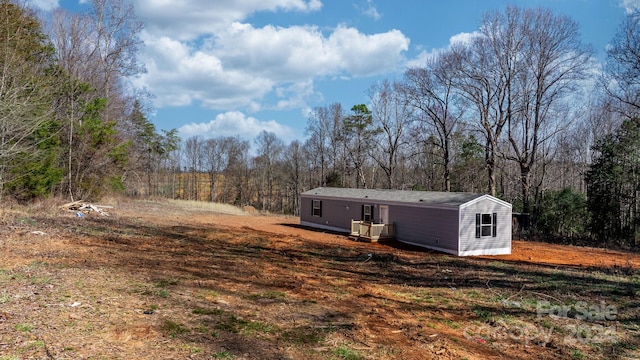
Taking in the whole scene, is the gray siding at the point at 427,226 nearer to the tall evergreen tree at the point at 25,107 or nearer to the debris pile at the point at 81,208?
the debris pile at the point at 81,208

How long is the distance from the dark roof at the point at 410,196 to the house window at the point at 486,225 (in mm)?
929

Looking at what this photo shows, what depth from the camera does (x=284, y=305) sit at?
700cm

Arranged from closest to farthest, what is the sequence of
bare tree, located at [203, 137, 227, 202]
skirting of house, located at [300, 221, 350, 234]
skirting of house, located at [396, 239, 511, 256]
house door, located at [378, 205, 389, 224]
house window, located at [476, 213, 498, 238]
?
skirting of house, located at [396, 239, 511, 256], house window, located at [476, 213, 498, 238], house door, located at [378, 205, 389, 224], skirting of house, located at [300, 221, 350, 234], bare tree, located at [203, 137, 227, 202]

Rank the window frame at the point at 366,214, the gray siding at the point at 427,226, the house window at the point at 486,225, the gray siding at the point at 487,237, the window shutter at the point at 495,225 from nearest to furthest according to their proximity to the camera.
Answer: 1. the gray siding at the point at 487,237
2. the gray siding at the point at 427,226
3. the house window at the point at 486,225
4. the window shutter at the point at 495,225
5. the window frame at the point at 366,214

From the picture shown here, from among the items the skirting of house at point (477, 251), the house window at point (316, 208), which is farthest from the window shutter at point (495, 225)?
the house window at point (316, 208)

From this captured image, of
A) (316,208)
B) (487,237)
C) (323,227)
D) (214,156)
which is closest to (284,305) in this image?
(487,237)

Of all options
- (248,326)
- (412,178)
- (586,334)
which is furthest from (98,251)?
(412,178)

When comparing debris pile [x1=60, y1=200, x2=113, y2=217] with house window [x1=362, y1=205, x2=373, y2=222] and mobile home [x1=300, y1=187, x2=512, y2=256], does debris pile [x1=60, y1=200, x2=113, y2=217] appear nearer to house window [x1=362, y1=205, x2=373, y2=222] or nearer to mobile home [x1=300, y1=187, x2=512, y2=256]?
mobile home [x1=300, y1=187, x2=512, y2=256]

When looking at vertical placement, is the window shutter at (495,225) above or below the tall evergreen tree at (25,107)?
below

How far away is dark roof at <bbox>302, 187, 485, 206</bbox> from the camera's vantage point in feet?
56.2

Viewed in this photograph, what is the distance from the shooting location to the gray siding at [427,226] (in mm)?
16469

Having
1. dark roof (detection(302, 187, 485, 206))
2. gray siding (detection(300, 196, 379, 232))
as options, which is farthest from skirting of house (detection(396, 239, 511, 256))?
gray siding (detection(300, 196, 379, 232))

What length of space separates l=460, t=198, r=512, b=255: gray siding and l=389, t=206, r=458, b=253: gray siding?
38 cm

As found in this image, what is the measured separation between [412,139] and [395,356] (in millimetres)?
32523
